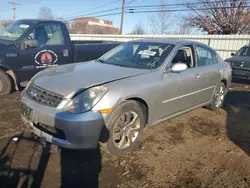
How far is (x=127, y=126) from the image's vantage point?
11.0 feet

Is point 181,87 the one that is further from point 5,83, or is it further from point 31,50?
point 5,83

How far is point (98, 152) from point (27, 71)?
346 cm

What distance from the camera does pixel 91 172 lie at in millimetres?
2887

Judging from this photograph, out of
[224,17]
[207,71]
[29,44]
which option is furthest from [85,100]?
[224,17]

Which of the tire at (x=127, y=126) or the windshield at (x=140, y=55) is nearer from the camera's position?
the tire at (x=127, y=126)

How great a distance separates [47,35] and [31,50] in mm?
669

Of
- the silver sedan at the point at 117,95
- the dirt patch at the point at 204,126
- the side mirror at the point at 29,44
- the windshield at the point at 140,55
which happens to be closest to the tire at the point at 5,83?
the side mirror at the point at 29,44

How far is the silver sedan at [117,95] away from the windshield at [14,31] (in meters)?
2.72

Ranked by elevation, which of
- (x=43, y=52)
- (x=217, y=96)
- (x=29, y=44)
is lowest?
(x=217, y=96)

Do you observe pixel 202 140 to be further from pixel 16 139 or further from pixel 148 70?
pixel 16 139

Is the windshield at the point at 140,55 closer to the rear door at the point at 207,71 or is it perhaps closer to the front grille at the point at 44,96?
the rear door at the point at 207,71

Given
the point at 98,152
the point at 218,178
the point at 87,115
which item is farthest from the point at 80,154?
the point at 218,178

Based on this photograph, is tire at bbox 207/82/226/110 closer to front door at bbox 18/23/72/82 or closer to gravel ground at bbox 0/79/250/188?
gravel ground at bbox 0/79/250/188

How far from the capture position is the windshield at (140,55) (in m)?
3.92
